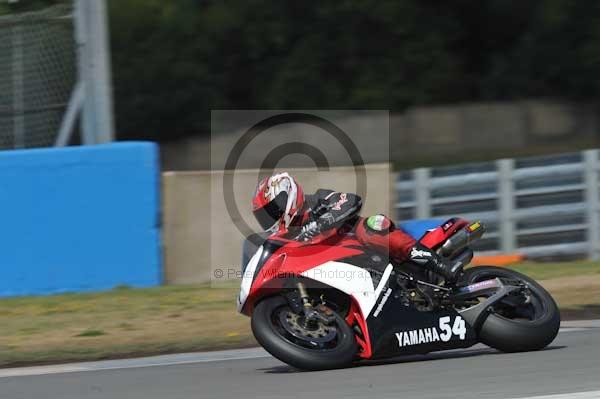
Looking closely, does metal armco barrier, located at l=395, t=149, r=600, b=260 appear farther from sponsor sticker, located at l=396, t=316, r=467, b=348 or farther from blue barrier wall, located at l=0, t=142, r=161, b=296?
sponsor sticker, located at l=396, t=316, r=467, b=348

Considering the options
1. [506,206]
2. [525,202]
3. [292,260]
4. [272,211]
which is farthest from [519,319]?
[525,202]

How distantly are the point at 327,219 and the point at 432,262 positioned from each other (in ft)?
2.66

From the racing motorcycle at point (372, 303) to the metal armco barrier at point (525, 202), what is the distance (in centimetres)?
581

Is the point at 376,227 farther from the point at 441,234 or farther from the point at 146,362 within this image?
the point at 146,362

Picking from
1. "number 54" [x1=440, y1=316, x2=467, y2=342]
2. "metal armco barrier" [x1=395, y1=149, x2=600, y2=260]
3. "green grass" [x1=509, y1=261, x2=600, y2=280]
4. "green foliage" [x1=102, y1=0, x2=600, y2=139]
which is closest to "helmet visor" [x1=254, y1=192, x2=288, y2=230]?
"number 54" [x1=440, y1=316, x2=467, y2=342]

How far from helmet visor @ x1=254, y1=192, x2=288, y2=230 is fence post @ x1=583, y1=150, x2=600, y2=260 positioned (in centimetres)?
700

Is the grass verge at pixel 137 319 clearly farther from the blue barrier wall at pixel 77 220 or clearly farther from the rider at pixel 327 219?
the rider at pixel 327 219

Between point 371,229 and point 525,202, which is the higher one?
point 371,229

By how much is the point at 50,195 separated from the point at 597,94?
18075 millimetres

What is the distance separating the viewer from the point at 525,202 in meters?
13.9

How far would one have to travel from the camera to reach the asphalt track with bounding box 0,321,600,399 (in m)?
6.77

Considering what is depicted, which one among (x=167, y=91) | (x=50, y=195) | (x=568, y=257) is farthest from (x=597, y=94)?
(x=50, y=195)

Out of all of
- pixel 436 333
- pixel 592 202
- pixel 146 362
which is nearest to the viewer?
pixel 436 333

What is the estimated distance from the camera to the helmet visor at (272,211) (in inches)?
295
